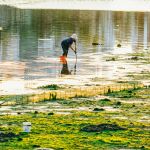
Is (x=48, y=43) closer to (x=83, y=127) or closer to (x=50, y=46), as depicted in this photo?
(x=50, y=46)

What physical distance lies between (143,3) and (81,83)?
116656mm

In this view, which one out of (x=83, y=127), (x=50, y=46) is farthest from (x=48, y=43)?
(x=83, y=127)

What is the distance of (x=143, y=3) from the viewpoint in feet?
481

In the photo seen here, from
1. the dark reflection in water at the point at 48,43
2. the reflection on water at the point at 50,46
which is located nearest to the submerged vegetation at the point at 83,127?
the reflection on water at the point at 50,46

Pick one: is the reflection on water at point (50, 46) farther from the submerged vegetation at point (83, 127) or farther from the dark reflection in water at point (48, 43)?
the submerged vegetation at point (83, 127)

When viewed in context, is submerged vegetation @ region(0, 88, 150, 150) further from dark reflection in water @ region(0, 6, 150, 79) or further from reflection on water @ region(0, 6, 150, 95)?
dark reflection in water @ region(0, 6, 150, 79)

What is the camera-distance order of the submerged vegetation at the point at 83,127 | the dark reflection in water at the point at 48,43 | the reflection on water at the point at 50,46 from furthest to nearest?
the dark reflection in water at the point at 48,43 < the reflection on water at the point at 50,46 < the submerged vegetation at the point at 83,127

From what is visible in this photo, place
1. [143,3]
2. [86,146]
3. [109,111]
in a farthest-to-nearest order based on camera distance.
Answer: [143,3] < [109,111] < [86,146]

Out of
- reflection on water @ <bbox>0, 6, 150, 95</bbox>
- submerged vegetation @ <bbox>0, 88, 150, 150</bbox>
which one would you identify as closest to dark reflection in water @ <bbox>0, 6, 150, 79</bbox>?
reflection on water @ <bbox>0, 6, 150, 95</bbox>

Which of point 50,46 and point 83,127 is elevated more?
point 50,46

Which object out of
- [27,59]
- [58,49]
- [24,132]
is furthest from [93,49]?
[24,132]

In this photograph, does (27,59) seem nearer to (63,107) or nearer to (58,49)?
(58,49)

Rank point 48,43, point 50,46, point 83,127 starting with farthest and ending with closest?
point 48,43 → point 50,46 → point 83,127

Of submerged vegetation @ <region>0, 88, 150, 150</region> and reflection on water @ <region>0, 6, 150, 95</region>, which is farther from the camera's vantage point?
reflection on water @ <region>0, 6, 150, 95</region>
